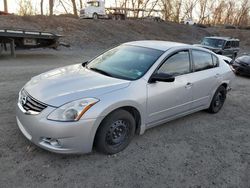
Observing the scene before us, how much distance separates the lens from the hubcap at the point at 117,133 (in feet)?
10.0

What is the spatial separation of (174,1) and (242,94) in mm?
48162

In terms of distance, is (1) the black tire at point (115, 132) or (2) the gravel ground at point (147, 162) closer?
(2) the gravel ground at point (147, 162)

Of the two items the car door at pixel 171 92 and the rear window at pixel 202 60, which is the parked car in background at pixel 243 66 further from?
the car door at pixel 171 92

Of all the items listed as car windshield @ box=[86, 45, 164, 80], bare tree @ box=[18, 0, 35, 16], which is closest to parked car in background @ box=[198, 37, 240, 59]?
car windshield @ box=[86, 45, 164, 80]

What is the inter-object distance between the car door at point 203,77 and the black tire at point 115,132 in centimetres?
151

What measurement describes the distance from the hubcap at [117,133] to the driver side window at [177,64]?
3.43 ft

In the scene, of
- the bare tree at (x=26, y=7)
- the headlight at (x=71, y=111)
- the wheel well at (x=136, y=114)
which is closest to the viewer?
the headlight at (x=71, y=111)

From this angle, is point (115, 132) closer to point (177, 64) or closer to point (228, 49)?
point (177, 64)

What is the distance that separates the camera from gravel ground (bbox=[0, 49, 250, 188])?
264cm

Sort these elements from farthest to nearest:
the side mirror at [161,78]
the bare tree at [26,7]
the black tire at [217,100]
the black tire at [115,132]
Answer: the bare tree at [26,7] < the black tire at [217,100] < the side mirror at [161,78] < the black tire at [115,132]

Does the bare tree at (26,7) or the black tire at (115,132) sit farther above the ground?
the bare tree at (26,7)

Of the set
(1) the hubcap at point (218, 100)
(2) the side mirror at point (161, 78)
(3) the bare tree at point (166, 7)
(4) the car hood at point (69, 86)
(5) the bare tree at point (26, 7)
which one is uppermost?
(3) the bare tree at point (166, 7)

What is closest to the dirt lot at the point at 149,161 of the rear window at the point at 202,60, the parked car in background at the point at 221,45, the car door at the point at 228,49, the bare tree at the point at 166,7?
the rear window at the point at 202,60

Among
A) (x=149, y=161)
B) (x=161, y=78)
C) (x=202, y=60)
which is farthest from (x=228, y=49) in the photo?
(x=149, y=161)
